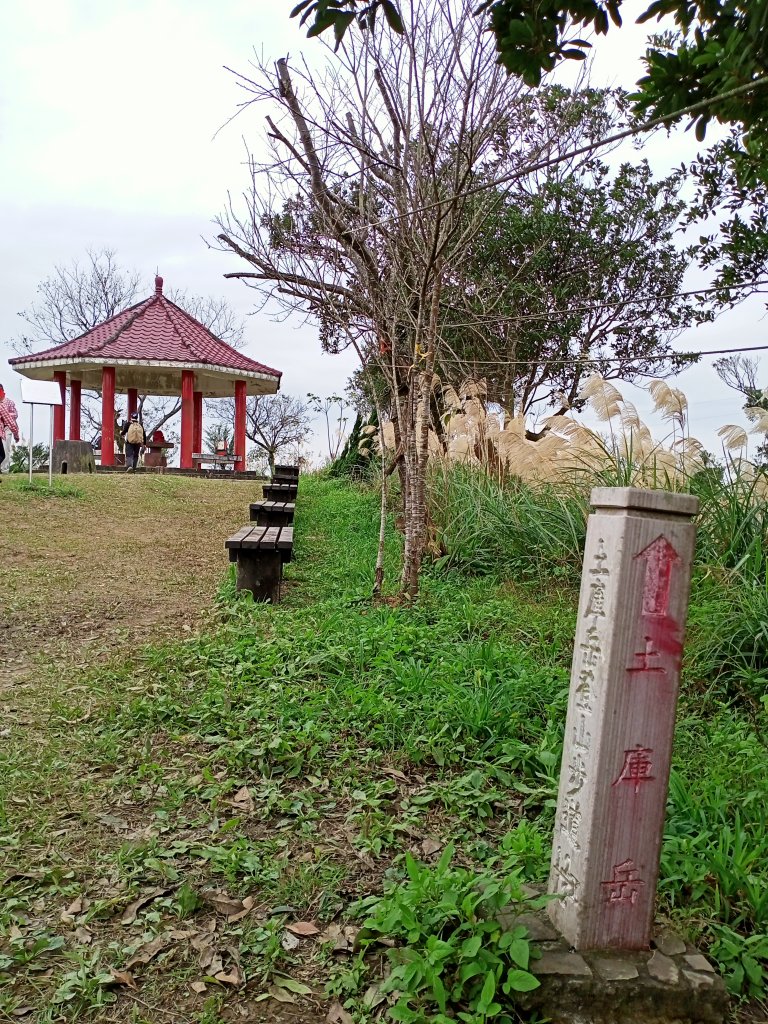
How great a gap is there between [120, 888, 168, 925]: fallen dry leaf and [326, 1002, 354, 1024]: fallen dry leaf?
624mm

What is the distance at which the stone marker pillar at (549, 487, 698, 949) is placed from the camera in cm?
172

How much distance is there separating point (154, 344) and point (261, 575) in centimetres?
1327

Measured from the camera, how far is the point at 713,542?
4094 millimetres

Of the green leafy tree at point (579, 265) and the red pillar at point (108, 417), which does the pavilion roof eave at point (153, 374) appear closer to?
the red pillar at point (108, 417)

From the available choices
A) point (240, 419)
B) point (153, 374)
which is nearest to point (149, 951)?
point (240, 419)

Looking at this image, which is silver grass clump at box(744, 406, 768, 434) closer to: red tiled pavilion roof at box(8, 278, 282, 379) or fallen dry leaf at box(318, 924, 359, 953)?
fallen dry leaf at box(318, 924, 359, 953)

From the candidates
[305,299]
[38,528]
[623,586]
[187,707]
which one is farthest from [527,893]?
[38,528]

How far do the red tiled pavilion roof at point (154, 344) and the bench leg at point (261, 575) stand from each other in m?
12.0

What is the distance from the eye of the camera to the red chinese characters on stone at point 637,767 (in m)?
1.74

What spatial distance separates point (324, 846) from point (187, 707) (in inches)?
45.1

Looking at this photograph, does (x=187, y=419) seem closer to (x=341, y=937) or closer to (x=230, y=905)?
(x=230, y=905)

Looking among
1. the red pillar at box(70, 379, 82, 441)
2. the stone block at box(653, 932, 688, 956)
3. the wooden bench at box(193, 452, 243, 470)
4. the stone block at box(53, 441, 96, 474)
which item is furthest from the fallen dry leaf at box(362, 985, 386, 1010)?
the red pillar at box(70, 379, 82, 441)

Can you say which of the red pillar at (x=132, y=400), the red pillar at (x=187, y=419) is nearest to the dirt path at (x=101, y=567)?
the red pillar at (x=187, y=419)

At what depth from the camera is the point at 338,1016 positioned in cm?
174
